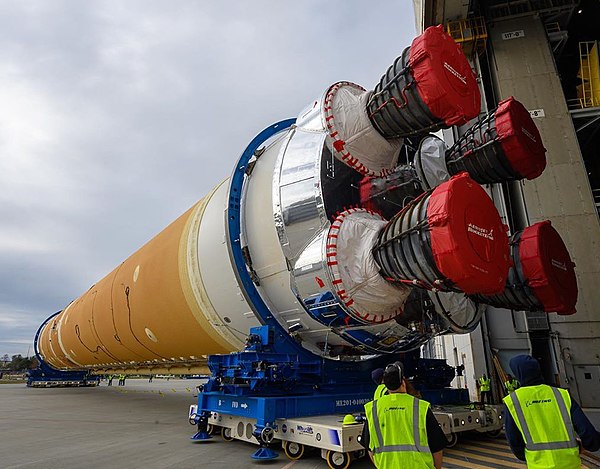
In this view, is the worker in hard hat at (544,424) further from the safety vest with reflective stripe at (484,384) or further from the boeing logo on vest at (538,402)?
the safety vest with reflective stripe at (484,384)

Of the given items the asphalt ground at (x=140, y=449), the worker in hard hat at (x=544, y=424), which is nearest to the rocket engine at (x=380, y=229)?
the worker in hard hat at (x=544, y=424)

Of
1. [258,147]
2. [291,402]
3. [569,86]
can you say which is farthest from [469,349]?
[569,86]

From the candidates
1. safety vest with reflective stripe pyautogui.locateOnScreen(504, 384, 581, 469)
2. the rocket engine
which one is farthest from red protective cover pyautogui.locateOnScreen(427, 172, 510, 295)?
safety vest with reflective stripe pyautogui.locateOnScreen(504, 384, 581, 469)

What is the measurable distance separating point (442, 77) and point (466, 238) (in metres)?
1.47

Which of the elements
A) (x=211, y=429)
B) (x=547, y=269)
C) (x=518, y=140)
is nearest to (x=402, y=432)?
(x=547, y=269)

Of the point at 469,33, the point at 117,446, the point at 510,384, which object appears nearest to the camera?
the point at 117,446

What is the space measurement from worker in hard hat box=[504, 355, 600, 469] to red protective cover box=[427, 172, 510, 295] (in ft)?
2.33

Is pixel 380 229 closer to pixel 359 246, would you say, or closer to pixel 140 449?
pixel 359 246

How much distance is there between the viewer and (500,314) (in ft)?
27.9

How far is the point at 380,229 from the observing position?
385cm

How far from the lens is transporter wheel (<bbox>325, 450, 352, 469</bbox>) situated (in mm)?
3654

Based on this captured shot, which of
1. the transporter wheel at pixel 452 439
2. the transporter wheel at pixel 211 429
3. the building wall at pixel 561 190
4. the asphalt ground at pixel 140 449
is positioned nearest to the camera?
the asphalt ground at pixel 140 449

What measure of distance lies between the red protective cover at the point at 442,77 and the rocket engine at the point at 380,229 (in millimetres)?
12

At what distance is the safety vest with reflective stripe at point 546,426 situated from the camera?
83.2 inches
